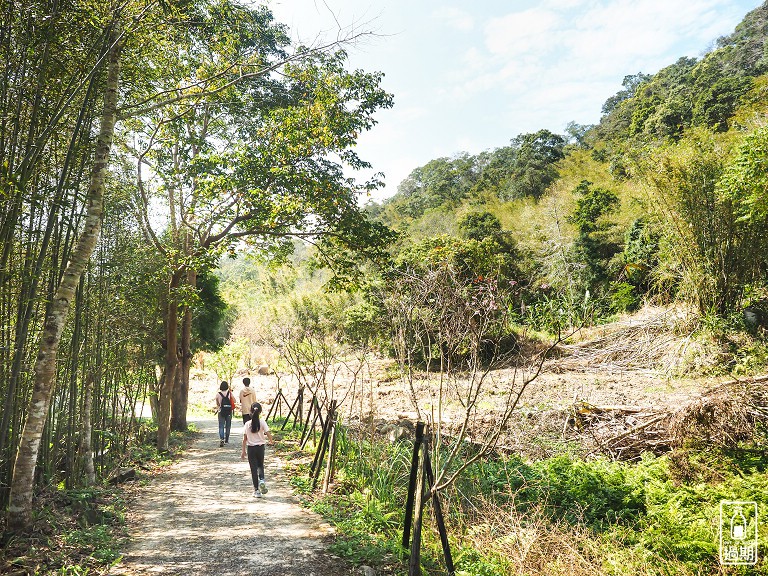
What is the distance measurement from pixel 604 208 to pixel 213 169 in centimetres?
1781

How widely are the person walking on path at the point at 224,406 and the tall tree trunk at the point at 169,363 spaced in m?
0.90

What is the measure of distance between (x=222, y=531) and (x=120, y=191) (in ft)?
14.5

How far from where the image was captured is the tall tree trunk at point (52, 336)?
3477mm

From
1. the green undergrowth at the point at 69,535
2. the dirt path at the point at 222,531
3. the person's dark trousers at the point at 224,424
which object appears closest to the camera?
the green undergrowth at the point at 69,535

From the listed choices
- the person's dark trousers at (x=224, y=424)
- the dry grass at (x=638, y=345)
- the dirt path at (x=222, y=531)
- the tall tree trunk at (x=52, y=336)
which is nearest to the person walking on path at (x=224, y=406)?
the person's dark trousers at (x=224, y=424)

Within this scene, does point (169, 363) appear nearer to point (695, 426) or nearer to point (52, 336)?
point (52, 336)

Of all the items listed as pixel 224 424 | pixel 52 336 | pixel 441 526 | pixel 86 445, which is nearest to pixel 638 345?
pixel 441 526

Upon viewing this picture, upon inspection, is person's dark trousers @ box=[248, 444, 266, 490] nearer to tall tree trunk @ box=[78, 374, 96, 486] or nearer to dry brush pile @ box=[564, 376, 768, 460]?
tall tree trunk @ box=[78, 374, 96, 486]

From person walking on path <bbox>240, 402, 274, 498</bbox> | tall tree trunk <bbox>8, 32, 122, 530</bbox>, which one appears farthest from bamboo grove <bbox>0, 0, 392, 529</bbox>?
person walking on path <bbox>240, 402, 274, 498</bbox>

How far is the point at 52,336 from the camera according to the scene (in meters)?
3.68

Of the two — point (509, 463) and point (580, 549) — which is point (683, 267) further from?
point (580, 549)

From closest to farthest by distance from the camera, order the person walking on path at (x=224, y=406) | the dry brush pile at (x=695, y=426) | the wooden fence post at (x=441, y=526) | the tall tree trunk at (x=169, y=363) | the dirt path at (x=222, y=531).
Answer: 1. the wooden fence post at (x=441, y=526)
2. the dirt path at (x=222, y=531)
3. the dry brush pile at (x=695, y=426)
4. the tall tree trunk at (x=169, y=363)
5. the person walking on path at (x=224, y=406)

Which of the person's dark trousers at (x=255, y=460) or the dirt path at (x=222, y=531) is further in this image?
the person's dark trousers at (x=255, y=460)

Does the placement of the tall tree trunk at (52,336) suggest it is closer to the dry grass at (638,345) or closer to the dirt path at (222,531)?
the dirt path at (222,531)
